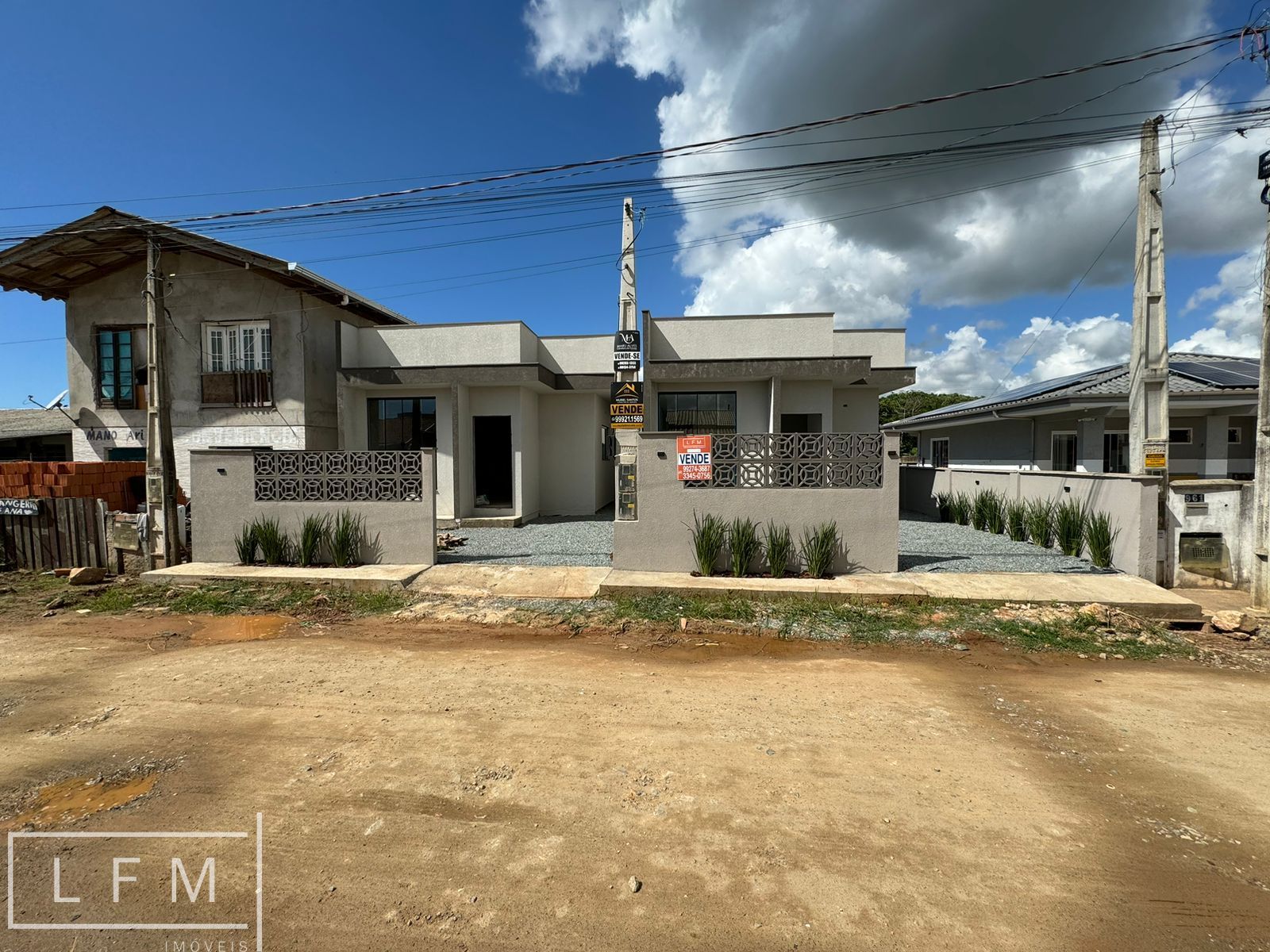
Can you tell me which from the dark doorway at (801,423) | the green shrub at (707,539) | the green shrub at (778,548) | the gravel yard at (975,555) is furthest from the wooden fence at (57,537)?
the dark doorway at (801,423)

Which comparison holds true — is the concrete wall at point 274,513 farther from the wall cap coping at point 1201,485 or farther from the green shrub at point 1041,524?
the wall cap coping at point 1201,485

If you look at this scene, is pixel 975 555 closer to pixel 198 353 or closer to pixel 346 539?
pixel 346 539

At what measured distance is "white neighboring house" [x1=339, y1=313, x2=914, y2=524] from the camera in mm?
12734

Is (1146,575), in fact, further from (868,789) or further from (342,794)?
(342,794)

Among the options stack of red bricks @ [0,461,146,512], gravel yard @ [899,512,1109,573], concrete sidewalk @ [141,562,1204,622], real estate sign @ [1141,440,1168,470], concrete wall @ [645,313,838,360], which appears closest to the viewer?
concrete sidewalk @ [141,562,1204,622]

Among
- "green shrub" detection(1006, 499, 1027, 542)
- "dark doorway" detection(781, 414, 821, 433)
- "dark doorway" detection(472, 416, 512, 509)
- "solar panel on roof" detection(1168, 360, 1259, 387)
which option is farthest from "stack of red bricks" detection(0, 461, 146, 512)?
"solar panel on roof" detection(1168, 360, 1259, 387)

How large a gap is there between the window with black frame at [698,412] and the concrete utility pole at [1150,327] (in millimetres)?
7510

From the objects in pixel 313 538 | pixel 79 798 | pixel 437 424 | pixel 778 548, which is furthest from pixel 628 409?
pixel 437 424

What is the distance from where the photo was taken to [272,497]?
867 cm

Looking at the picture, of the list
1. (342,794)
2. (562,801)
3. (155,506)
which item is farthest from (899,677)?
(155,506)

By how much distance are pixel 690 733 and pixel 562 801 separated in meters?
1.09

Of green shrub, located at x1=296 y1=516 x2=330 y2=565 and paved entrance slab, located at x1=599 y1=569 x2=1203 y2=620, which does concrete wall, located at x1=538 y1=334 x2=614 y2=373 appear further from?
paved entrance slab, located at x1=599 y1=569 x2=1203 y2=620

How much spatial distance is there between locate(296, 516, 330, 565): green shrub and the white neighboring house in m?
4.39

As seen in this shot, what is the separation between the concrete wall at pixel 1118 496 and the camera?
7738mm
